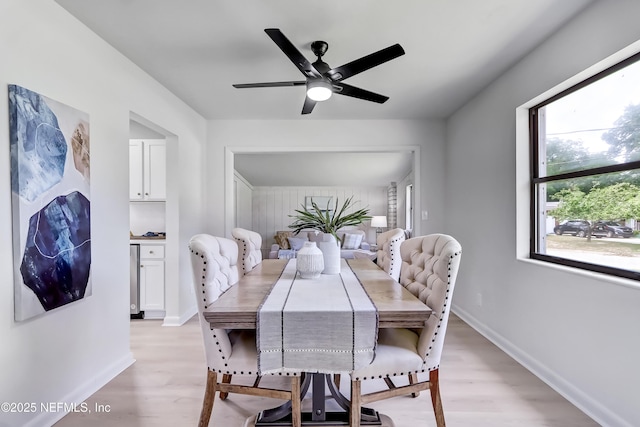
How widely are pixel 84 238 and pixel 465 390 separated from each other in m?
2.56

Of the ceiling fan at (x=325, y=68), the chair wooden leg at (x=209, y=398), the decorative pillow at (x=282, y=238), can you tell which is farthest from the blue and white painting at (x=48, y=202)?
the decorative pillow at (x=282, y=238)

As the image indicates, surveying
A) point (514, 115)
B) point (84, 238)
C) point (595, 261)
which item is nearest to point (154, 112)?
point (84, 238)

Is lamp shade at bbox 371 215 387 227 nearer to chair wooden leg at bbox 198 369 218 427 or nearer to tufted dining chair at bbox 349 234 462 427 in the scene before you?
tufted dining chair at bbox 349 234 462 427

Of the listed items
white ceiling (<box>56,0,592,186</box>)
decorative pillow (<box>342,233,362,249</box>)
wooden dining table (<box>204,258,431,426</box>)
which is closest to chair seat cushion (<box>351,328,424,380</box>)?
wooden dining table (<box>204,258,431,426</box>)

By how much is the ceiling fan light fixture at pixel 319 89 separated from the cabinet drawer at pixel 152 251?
2.38 metres

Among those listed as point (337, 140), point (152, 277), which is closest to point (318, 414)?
point (152, 277)

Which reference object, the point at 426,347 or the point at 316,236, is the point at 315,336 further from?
the point at 316,236

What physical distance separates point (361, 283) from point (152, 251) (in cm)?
268

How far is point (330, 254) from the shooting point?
2.00 m

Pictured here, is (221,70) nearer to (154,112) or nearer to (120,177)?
(154,112)

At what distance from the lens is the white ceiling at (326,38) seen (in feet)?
6.24

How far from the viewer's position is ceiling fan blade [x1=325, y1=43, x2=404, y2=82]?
1861 mm

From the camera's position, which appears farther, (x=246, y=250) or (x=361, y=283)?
(x=246, y=250)

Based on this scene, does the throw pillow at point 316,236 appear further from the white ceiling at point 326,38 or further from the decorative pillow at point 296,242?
the decorative pillow at point 296,242
